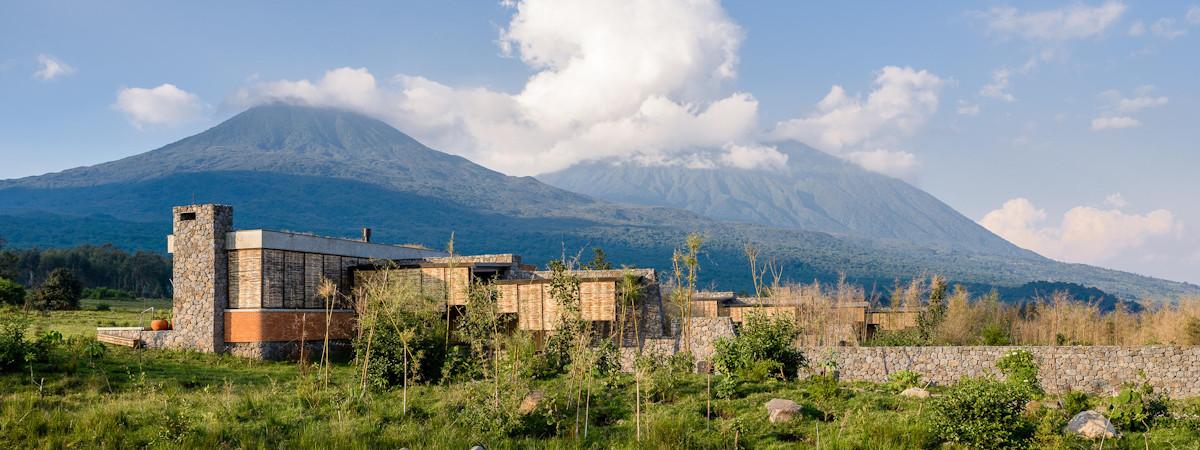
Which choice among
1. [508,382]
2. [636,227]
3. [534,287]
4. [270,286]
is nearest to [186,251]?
[270,286]

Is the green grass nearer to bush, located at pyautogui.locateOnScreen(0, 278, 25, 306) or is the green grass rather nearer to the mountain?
bush, located at pyautogui.locateOnScreen(0, 278, 25, 306)

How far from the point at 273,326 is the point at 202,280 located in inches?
82.3

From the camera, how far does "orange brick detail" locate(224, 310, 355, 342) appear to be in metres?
21.0

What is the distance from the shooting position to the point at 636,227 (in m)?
182

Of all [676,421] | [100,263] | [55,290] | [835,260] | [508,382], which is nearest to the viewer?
[676,421]

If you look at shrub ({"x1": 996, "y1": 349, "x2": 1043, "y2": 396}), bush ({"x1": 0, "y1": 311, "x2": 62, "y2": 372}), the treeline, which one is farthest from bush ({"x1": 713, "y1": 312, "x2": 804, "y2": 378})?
the treeline

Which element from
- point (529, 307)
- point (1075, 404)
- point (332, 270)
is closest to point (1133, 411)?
point (1075, 404)

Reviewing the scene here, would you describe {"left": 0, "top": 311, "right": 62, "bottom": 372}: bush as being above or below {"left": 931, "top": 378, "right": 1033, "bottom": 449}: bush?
above

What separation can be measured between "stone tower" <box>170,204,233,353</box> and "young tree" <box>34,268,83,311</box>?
18.9 metres

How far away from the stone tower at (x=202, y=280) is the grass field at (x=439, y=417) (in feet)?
Answer: 13.6

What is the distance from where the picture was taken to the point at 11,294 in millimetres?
30234

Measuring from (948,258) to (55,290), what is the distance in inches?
7476

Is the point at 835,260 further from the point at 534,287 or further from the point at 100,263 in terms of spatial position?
the point at 534,287

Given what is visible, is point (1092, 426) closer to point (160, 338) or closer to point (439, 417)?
point (439, 417)
